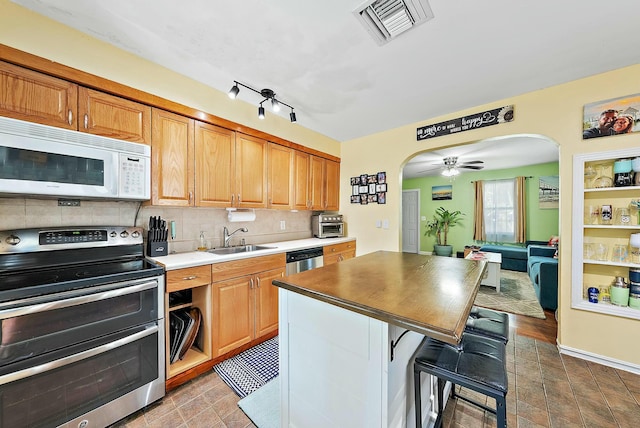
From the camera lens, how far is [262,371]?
1941mm

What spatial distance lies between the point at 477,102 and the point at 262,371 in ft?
11.2

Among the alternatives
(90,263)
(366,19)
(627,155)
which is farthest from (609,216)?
(90,263)

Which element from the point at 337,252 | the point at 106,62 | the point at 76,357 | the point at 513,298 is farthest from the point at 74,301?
the point at 513,298

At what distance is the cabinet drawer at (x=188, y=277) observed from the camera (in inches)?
66.7

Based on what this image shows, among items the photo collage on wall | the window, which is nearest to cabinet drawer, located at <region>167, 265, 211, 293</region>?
the photo collage on wall

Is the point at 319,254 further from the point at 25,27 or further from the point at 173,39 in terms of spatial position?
the point at 25,27

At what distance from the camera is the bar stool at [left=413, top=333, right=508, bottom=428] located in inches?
39.2

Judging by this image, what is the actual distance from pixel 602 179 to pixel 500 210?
174 inches

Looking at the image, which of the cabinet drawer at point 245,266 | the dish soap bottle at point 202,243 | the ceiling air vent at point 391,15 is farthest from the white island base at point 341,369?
the ceiling air vent at point 391,15

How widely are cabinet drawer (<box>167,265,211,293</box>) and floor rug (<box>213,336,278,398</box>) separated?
781mm

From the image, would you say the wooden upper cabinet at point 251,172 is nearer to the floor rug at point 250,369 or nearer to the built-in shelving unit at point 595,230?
the floor rug at point 250,369

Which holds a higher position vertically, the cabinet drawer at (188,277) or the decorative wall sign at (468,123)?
the decorative wall sign at (468,123)

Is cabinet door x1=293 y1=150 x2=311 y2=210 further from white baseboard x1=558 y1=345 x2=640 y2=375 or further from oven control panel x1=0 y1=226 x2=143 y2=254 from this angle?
white baseboard x1=558 y1=345 x2=640 y2=375

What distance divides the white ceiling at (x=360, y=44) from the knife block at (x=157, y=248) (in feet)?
5.00
